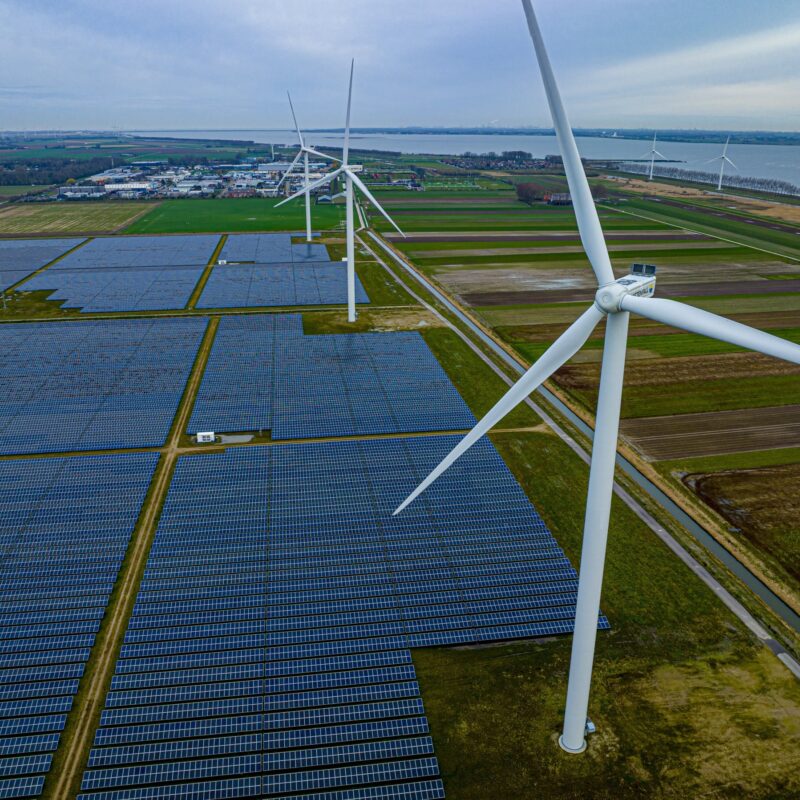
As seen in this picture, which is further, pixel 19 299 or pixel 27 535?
pixel 19 299

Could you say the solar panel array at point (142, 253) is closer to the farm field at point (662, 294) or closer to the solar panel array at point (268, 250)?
the solar panel array at point (268, 250)

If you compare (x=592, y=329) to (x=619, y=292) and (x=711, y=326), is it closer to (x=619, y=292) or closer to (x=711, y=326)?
(x=619, y=292)

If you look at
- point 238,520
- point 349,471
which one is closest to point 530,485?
point 349,471

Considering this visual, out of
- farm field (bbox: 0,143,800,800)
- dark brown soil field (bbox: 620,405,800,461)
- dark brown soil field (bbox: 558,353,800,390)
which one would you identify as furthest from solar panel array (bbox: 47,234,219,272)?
dark brown soil field (bbox: 620,405,800,461)

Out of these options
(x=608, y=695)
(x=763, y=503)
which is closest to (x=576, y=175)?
(x=608, y=695)

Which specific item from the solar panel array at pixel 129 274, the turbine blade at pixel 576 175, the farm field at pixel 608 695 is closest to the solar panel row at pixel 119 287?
A: the solar panel array at pixel 129 274

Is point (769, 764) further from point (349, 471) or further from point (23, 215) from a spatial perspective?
point (23, 215)
